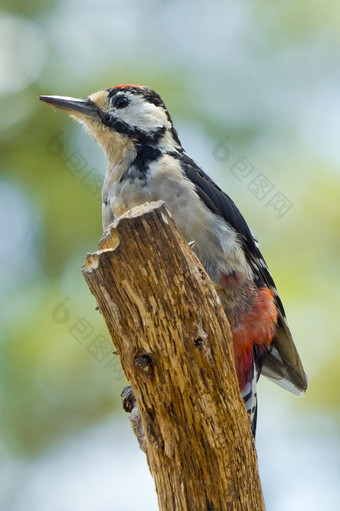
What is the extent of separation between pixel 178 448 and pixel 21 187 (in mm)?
2654

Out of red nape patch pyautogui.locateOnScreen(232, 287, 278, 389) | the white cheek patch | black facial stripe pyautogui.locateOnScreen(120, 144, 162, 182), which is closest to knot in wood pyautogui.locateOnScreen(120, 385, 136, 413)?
red nape patch pyautogui.locateOnScreen(232, 287, 278, 389)

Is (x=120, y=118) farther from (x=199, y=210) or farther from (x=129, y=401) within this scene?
(x=129, y=401)

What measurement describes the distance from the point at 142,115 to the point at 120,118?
12 cm

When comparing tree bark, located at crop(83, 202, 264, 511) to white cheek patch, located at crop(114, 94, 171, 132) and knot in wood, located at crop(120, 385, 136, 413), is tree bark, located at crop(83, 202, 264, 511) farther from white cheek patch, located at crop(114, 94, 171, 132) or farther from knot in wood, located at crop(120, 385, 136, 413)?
white cheek patch, located at crop(114, 94, 171, 132)

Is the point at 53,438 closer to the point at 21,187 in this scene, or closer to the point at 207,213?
the point at 21,187

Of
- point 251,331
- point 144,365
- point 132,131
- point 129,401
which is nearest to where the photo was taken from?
point 144,365

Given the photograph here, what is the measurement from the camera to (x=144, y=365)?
2.37m

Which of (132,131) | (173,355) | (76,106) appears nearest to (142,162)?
(132,131)

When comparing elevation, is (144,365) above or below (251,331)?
below

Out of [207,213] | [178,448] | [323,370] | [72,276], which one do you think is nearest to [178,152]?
[207,213]

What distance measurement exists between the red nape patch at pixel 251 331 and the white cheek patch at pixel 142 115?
3.46 ft

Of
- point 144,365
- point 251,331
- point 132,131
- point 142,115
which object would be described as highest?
point 142,115

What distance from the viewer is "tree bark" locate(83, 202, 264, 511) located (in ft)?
7.72

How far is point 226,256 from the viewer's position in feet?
11.1
